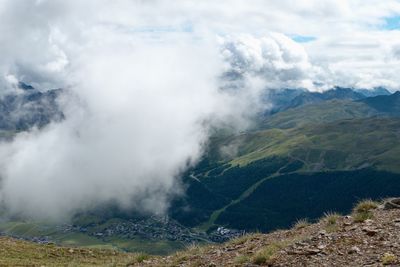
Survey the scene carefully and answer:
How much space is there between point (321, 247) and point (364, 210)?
31.5 ft

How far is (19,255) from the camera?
3947 centimetres

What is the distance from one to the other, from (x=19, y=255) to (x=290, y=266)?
88.2 ft

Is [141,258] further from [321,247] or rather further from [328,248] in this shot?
[328,248]

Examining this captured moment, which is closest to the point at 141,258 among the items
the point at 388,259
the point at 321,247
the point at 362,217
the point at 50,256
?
the point at 321,247

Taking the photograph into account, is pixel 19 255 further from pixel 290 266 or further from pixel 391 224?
pixel 391 224

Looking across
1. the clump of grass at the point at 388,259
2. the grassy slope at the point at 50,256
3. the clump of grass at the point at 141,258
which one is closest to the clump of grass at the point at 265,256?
the clump of grass at the point at 388,259

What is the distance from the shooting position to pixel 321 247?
74.6 ft

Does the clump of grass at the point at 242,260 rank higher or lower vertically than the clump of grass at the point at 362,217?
higher

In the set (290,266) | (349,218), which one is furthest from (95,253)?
(290,266)

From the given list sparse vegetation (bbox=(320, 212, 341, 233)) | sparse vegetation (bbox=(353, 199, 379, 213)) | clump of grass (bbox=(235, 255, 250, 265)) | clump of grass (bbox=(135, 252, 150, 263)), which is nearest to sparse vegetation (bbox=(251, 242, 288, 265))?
clump of grass (bbox=(235, 255, 250, 265))

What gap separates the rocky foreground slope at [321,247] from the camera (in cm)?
2127

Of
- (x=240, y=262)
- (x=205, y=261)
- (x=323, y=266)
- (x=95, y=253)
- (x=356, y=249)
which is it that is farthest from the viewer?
(x=95, y=253)

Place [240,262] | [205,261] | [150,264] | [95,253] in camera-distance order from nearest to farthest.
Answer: [240,262] → [205,261] → [150,264] → [95,253]

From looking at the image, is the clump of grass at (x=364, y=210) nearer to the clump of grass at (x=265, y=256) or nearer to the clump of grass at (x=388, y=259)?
the clump of grass at (x=265, y=256)
